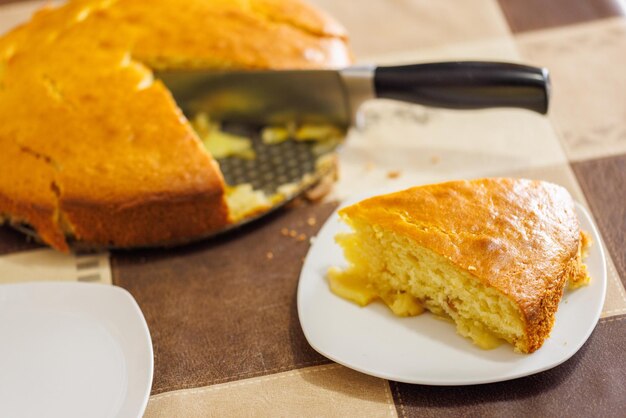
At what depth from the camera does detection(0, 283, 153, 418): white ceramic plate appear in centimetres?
146

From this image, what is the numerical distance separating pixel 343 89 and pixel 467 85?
1.06 feet

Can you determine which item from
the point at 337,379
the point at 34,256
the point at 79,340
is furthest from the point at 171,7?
the point at 337,379

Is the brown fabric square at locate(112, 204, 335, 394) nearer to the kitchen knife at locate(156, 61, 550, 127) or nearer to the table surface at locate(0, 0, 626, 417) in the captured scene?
the table surface at locate(0, 0, 626, 417)

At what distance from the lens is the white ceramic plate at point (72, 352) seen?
1461 mm

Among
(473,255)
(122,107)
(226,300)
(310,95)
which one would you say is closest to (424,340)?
(473,255)

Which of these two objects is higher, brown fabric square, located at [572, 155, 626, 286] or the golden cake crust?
the golden cake crust

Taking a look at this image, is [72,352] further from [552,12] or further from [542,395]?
[552,12]

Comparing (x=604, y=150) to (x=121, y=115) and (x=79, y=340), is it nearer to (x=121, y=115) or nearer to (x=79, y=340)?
(x=121, y=115)

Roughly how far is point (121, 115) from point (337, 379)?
32.3 inches

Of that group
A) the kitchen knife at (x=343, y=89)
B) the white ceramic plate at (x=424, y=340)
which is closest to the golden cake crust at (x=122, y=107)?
the kitchen knife at (x=343, y=89)

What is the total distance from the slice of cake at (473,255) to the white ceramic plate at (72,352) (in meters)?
0.45

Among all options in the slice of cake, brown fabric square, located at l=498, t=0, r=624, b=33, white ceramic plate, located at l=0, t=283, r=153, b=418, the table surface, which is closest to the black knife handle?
the table surface

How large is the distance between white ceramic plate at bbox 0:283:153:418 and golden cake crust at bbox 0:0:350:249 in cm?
20

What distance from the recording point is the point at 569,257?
4.83 ft
